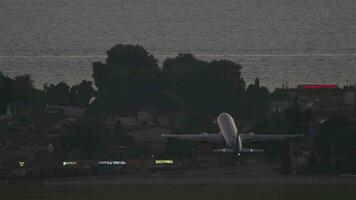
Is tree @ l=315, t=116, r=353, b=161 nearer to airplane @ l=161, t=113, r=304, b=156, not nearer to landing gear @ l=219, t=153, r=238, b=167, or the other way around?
airplane @ l=161, t=113, r=304, b=156

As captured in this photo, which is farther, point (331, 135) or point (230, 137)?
point (331, 135)

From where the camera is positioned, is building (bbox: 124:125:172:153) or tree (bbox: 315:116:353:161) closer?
tree (bbox: 315:116:353:161)

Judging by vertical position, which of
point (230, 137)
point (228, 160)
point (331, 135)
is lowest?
point (228, 160)

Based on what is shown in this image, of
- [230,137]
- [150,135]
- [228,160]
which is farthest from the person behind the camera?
[150,135]

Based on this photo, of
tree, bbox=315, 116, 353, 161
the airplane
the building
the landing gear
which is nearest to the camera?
tree, bbox=315, 116, 353, 161

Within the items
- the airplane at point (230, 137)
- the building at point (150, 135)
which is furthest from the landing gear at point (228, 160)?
the building at point (150, 135)

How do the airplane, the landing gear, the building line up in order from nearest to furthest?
the landing gear < the airplane < the building

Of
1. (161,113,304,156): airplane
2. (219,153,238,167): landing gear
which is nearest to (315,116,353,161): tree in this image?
(161,113,304,156): airplane

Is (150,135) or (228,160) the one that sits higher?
(150,135)

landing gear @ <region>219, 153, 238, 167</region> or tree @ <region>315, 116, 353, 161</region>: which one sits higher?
tree @ <region>315, 116, 353, 161</region>

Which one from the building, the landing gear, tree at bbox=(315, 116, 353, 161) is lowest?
the landing gear

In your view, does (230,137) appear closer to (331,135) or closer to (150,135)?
(331,135)

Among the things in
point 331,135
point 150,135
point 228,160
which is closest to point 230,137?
point 228,160

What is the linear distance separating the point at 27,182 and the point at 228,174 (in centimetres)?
1480
